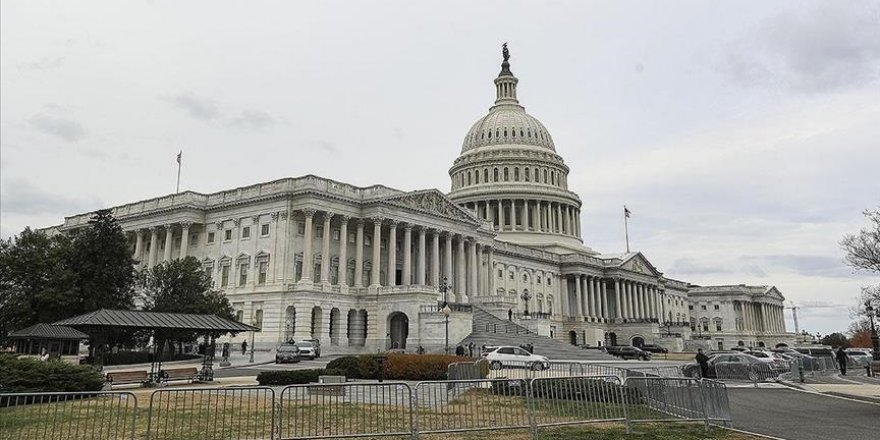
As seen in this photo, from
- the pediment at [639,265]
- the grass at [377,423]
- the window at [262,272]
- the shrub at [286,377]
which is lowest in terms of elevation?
the grass at [377,423]

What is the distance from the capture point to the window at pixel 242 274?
225 ft

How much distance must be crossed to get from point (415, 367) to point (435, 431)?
17670mm

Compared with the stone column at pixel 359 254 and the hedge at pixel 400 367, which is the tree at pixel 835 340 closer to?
the stone column at pixel 359 254

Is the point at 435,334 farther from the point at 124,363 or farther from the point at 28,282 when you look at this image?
the point at 28,282

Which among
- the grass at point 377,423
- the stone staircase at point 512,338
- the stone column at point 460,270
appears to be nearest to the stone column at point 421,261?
the stone staircase at point 512,338

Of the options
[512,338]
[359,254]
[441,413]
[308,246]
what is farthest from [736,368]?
[359,254]

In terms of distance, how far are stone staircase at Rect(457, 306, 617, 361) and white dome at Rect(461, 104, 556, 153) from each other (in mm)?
57870

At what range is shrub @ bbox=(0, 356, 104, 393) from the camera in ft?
72.0

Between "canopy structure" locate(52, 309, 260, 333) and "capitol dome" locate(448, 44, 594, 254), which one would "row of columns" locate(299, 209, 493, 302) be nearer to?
"canopy structure" locate(52, 309, 260, 333)

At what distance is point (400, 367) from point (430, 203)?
44.8 meters

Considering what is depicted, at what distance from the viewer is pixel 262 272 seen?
67.4 m

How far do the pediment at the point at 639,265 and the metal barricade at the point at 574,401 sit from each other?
4083 inches

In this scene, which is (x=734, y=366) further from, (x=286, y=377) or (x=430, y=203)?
(x=430, y=203)

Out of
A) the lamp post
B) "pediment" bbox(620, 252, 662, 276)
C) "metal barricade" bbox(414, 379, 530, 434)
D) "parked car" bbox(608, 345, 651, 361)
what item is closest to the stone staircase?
the lamp post
